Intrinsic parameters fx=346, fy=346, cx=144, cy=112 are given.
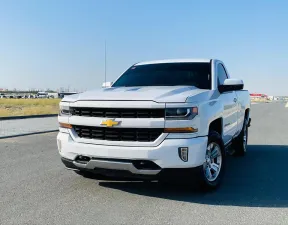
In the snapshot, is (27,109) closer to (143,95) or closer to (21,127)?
(21,127)

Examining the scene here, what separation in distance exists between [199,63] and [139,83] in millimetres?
1166

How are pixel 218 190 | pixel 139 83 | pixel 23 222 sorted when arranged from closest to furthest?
pixel 23 222
pixel 218 190
pixel 139 83

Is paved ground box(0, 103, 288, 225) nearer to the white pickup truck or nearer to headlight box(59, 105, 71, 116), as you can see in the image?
the white pickup truck

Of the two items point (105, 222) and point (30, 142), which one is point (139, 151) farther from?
point (30, 142)

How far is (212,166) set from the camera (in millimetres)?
5043

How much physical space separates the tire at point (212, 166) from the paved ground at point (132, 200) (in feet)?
0.48

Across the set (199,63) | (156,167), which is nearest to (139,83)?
(199,63)

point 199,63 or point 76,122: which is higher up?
point 199,63

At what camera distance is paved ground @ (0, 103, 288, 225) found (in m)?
3.88

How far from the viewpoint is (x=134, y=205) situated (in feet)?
14.1

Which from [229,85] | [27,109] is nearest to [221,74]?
[229,85]

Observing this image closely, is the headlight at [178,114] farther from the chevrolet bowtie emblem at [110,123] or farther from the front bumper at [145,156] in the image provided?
the chevrolet bowtie emblem at [110,123]

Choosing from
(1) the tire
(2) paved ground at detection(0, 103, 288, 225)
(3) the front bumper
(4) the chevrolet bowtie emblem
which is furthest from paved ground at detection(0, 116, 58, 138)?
(1) the tire

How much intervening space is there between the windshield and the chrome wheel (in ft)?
3.58
